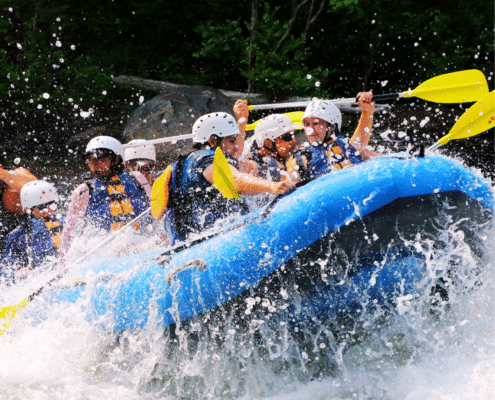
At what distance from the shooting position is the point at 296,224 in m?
2.40

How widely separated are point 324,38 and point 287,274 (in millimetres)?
6982

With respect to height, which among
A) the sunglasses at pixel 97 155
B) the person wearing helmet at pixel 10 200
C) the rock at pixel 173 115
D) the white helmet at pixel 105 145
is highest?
the rock at pixel 173 115

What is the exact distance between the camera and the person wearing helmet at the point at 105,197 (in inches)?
133

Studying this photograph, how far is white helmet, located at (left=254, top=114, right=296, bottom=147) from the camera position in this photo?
3.57 metres

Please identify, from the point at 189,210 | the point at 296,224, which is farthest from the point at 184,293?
the point at 296,224

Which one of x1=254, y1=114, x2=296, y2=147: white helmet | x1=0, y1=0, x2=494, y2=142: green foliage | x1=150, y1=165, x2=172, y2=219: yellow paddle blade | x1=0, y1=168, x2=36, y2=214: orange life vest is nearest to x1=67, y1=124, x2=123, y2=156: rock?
x1=0, y1=0, x2=494, y2=142: green foliage

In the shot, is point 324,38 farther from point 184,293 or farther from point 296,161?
point 184,293

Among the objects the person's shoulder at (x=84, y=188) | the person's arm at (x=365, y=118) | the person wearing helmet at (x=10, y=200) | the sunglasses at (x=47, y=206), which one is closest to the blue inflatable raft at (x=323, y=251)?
the person's shoulder at (x=84, y=188)

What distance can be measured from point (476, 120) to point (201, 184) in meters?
1.56

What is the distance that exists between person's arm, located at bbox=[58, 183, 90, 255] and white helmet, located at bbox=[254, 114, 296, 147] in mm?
1271

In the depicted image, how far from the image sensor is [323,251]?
2.43 m

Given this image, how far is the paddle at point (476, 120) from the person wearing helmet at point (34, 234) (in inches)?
106

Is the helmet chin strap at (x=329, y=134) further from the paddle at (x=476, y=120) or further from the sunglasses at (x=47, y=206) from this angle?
the sunglasses at (x=47, y=206)

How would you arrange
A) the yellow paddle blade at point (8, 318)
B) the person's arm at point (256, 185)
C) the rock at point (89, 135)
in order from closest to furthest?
the person's arm at point (256, 185), the yellow paddle blade at point (8, 318), the rock at point (89, 135)
